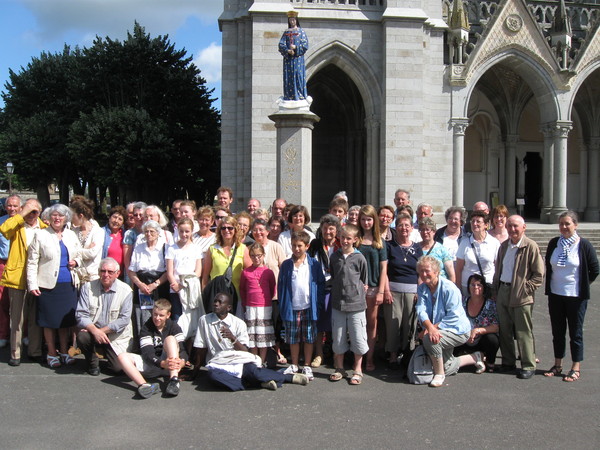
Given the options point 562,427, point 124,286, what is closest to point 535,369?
point 562,427

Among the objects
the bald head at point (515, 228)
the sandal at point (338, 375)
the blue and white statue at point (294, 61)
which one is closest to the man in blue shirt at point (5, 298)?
the sandal at point (338, 375)

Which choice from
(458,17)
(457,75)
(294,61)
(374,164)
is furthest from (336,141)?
(294,61)

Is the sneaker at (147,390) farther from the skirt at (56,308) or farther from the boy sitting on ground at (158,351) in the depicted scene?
the skirt at (56,308)

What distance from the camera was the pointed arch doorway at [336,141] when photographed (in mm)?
23625

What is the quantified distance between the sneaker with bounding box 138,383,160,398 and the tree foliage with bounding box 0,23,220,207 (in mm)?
20373

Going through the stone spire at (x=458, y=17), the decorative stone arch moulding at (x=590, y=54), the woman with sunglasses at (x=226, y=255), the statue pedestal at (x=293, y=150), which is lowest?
the woman with sunglasses at (x=226, y=255)

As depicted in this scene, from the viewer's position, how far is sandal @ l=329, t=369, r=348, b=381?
20.2 ft

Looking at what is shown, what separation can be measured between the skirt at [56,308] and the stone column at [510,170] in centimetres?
2161

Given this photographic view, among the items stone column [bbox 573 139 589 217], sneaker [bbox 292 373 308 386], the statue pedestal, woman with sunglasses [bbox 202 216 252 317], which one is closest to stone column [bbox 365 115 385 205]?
the statue pedestal

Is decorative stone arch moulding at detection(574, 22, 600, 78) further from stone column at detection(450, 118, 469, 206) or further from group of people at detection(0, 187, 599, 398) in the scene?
group of people at detection(0, 187, 599, 398)

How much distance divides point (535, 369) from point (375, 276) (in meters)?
1.92

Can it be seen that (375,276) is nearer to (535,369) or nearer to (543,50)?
(535,369)

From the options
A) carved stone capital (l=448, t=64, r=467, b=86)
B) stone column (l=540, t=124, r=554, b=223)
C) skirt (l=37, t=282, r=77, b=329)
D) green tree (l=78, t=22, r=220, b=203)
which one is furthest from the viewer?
green tree (l=78, t=22, r=220, b=203)

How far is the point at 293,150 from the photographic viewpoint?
37.4 feet
